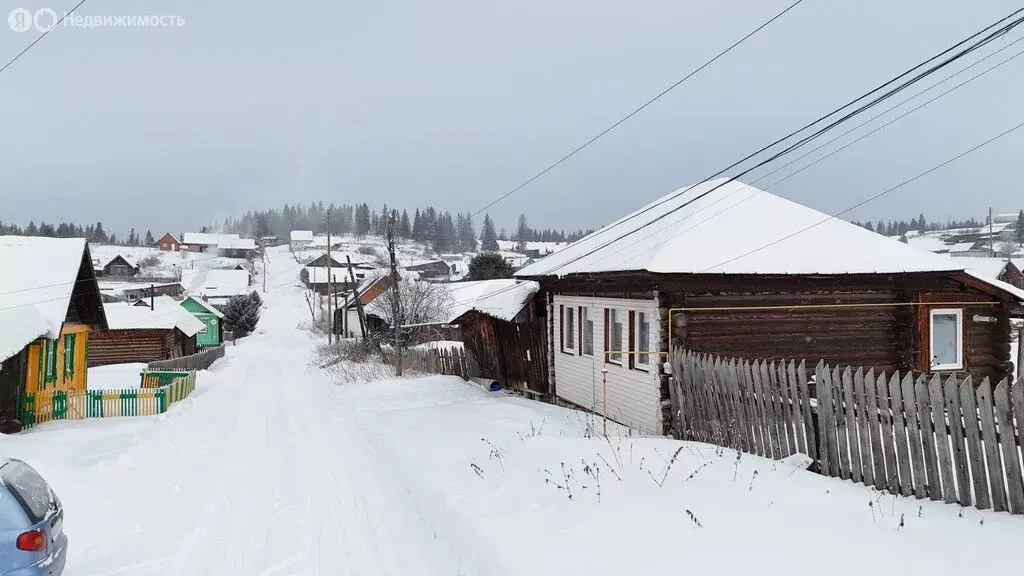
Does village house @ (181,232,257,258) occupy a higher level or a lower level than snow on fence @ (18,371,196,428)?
higher

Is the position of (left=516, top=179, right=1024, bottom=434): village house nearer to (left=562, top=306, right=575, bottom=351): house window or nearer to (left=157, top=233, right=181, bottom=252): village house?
(left=562, top=306, right=575, bottom=351): house window

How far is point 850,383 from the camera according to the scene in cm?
789

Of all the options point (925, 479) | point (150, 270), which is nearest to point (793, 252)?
point (925, 479)

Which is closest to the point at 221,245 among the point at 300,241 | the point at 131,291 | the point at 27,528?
the point at 300,241

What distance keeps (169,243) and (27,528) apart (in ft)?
619

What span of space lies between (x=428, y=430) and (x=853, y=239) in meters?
11.0

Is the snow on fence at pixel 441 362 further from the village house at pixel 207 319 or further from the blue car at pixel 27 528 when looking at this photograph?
the village house at pixel 207 319

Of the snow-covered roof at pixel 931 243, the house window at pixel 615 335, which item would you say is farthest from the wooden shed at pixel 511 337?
the snow-covered roof at pixel 931 243

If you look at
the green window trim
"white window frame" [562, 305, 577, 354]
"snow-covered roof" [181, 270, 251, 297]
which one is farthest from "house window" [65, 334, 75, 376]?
"snow-covered roof" [181, 270, 251, 297]

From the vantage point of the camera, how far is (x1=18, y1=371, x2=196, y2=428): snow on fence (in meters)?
19.4

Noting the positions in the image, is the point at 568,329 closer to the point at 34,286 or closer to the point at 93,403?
the point at 93,403

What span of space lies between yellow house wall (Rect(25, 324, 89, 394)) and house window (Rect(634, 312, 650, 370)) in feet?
54.0

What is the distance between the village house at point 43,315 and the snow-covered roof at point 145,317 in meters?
18.2

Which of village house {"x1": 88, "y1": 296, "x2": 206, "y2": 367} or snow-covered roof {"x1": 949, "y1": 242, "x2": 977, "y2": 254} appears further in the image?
snow-covered roof {"x1": 949, "y1": 242, "x2": 977, "y2": 254}
